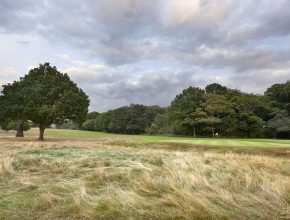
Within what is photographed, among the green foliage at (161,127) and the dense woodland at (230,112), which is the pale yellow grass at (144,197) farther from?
the green foliage at (161,127)

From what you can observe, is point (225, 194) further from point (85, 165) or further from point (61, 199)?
point (85, 165)

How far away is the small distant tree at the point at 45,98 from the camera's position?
128ft

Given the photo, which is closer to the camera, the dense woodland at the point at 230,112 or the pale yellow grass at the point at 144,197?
the pale yellow grass at the point at 144,197

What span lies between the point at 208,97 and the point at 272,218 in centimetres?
6919

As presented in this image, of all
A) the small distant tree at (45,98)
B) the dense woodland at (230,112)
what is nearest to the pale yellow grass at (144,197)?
the small distant tree at (45,98)

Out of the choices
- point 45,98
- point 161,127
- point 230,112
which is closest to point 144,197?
point 45,98

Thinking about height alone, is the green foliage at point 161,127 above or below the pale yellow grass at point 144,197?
above

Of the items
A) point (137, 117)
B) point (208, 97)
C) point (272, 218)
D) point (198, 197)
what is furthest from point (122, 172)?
point (137, 117)

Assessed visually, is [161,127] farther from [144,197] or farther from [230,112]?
[144,197]

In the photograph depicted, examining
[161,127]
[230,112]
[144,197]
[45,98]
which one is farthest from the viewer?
[161,127]

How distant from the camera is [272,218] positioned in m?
5.19

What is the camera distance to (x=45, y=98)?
39656 millimetres

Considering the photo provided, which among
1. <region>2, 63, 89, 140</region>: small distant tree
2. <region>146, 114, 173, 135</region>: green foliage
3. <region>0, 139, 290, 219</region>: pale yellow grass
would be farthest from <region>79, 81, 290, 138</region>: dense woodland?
<region>0, 139, 290, 219</region>: pale yellow grass

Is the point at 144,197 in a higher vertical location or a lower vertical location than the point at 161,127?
lower
